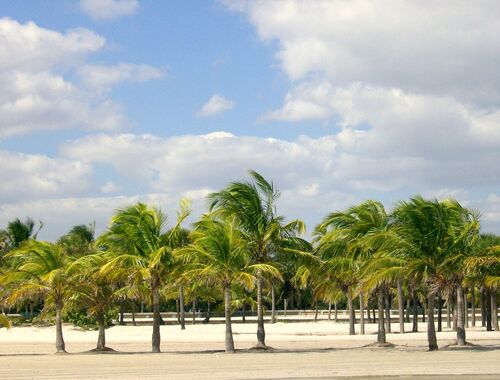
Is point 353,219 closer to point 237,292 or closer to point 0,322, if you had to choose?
point 0,322

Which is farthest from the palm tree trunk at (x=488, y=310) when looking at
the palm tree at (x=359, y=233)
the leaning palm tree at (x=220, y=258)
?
the leaning palm tree at (x=220, y=258)

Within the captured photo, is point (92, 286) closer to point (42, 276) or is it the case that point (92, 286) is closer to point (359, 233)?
point (42, 276)

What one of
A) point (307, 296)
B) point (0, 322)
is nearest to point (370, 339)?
point (0, 322)

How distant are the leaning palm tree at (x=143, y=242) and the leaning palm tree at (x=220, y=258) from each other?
0.95 m

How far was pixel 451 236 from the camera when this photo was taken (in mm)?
29047

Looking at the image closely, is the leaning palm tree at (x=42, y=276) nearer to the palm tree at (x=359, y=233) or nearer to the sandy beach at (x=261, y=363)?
the sandy beach at (x=261, y=363)

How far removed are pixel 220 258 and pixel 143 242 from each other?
312 cm

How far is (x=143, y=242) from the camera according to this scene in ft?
97.2

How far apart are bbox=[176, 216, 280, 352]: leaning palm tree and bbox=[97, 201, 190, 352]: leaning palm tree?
95cm

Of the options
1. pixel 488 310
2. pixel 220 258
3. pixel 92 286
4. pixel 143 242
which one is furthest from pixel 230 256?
pixel 488 310

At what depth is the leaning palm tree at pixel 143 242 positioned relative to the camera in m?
28.9

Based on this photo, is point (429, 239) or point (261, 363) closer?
point (261, 363)

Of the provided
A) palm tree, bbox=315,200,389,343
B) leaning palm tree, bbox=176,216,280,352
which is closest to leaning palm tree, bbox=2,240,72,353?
leaning palm tree, bbox=176,216,280,352

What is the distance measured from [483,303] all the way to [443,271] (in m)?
22.4
